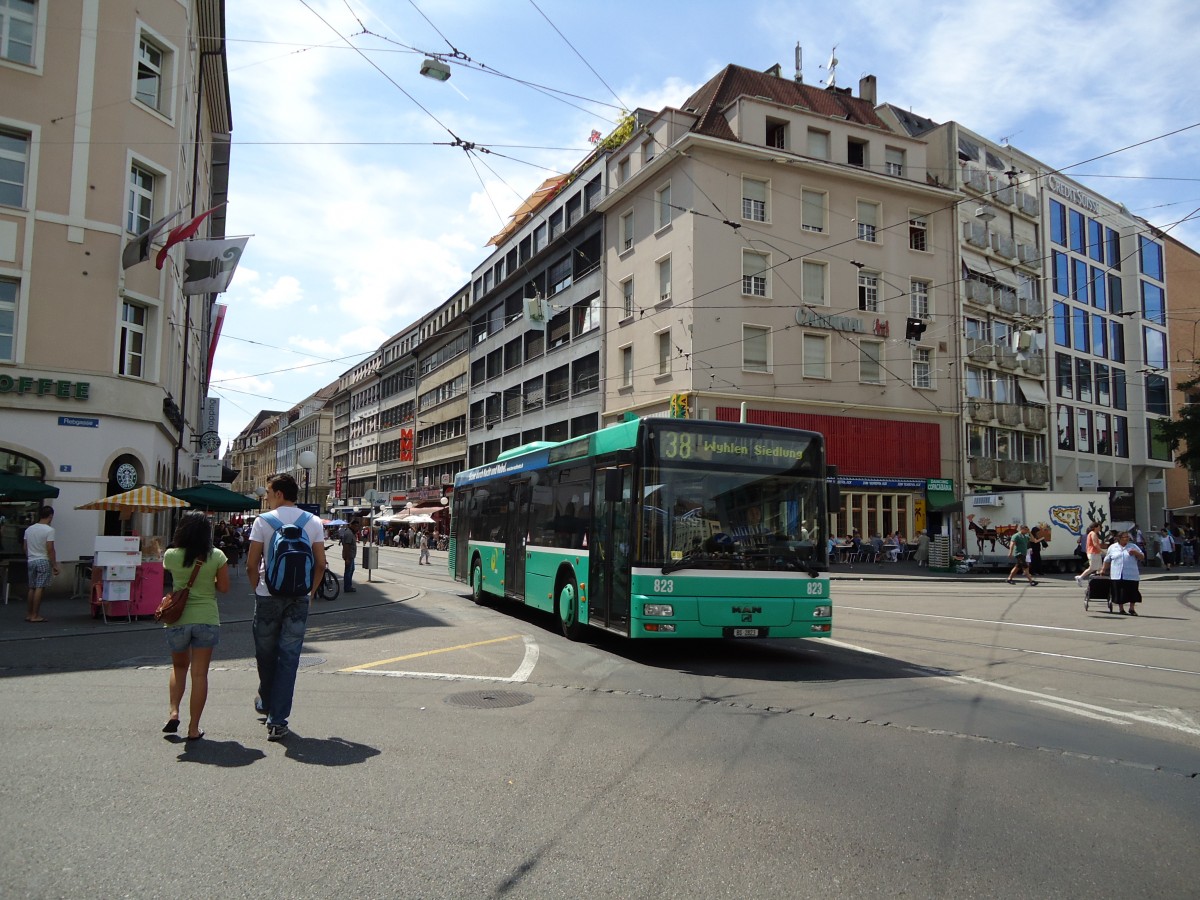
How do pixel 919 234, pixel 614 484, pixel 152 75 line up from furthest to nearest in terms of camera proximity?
1. pixel 919 234
2. pixel 152 75
3. pixel 614 484

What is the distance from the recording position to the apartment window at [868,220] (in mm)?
38562

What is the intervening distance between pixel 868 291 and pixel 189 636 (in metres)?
36.0

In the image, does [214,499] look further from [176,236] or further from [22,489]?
[176,236]

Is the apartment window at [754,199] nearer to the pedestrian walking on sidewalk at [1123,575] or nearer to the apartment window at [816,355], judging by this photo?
the apartment window at [816,355]

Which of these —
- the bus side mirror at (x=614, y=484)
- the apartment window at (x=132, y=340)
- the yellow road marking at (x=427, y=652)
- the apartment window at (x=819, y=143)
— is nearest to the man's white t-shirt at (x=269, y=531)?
the yellow road marking at (x=427, y=652)

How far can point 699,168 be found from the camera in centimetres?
3528

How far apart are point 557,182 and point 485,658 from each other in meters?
44.4

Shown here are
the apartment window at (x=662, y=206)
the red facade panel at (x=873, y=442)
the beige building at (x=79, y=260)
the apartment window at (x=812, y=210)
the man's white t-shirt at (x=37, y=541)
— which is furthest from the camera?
the apartment window at (x=812, y=210)

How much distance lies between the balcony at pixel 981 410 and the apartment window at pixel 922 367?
2.74 metres

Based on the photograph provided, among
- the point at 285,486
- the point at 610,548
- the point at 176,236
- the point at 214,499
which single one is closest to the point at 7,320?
the point at 176,236

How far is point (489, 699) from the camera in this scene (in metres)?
7.96

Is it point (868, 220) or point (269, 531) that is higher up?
point (868, 220)

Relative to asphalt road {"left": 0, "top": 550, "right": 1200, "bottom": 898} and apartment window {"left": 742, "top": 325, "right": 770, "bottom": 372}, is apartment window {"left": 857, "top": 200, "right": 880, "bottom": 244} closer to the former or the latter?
apartment window {"left": 742, "top": 325, "right": 770, "bottom": 372}

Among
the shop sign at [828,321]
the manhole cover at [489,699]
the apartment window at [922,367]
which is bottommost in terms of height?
the manhole cover at [489,699]
